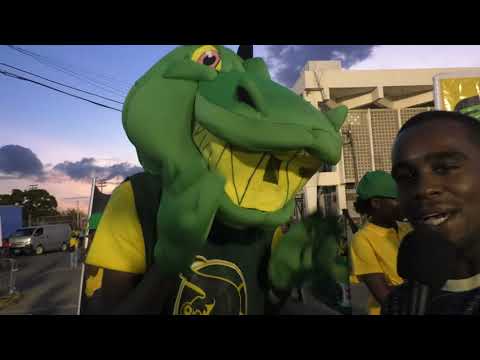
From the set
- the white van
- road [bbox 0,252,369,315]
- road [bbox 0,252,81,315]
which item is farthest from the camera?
the white van

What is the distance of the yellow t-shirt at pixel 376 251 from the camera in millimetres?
1946

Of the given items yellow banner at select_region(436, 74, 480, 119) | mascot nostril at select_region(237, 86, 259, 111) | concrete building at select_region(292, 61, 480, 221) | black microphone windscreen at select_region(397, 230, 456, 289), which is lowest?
black microphone windscreen at select_region(397, 230, 456, 289)

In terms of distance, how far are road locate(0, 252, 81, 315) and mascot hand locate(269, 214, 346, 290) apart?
2.53 m

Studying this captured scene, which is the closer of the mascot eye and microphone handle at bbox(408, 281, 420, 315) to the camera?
microphone handle at bbox(408, 281, 420, 315)

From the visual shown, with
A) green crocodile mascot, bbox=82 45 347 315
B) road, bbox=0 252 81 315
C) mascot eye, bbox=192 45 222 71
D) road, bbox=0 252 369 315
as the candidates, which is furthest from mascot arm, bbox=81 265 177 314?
road, bbox=0 252 81 315

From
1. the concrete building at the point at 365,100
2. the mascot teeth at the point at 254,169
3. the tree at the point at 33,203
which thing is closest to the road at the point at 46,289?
the mascot teeth at the point at 254,169

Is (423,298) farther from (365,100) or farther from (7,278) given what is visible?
(365,100)

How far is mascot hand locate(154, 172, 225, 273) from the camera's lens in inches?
43.4

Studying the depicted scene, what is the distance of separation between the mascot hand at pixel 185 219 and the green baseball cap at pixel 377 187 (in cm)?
130

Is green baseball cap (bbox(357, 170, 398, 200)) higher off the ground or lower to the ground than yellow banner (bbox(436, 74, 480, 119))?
lower

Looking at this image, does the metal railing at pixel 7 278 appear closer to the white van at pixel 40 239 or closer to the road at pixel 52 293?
the road at pixel 52 293

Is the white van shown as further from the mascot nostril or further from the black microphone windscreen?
→ the black microphone windscreen
